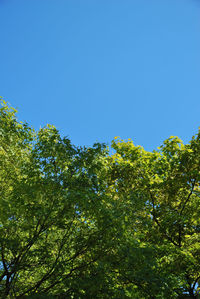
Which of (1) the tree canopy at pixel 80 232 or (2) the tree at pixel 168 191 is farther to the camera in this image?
(2) the tree at pixel 168 191

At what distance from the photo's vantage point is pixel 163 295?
319 inches

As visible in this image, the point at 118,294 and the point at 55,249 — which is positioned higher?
the point at 55,249

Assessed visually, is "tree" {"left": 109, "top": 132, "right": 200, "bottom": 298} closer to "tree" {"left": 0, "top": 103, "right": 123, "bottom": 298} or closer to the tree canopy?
the tree canopy

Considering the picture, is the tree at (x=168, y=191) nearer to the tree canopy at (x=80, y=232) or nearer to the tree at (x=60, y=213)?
the tree canopy at (x=80, y=232)

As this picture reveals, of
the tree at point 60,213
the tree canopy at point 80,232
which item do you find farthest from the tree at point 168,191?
the tree at point 60,213

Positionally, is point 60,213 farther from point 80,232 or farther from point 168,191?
point 168,191

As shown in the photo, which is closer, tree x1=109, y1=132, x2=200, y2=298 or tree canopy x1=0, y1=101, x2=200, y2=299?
tree canopy x1=0, y1=101, x2=200, y2=299

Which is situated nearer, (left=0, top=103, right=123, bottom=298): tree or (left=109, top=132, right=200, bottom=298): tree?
(left=0, top=103, right=123, bottom=298): tree

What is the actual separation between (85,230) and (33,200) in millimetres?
2807

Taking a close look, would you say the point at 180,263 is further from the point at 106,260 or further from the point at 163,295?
the point at 106,260

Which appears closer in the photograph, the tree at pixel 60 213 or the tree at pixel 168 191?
the tree at pixel 60 213

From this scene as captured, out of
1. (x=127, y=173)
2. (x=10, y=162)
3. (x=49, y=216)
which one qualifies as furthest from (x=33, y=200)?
(x=127, y=173)

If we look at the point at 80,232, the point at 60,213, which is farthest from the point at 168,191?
the point at 60,213

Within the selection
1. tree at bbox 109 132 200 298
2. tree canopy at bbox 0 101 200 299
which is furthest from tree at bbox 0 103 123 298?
tree at bbox 109 132 200 298
